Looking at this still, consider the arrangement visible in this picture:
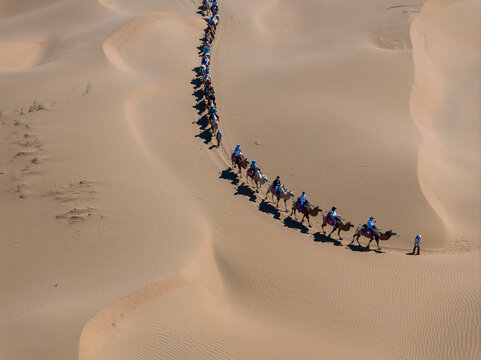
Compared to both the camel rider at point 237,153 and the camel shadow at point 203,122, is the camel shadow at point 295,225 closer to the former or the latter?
the camel rider at point 237,153

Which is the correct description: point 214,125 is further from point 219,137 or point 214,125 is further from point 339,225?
point 339,225

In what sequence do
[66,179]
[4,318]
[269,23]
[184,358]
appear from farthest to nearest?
[269,23] < [66,179] < [4,318] < [184,358]

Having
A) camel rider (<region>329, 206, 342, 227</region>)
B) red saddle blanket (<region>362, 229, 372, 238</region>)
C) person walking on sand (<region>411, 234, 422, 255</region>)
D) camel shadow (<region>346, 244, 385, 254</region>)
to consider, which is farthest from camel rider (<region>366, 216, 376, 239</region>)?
person walking on sand (<region>411, 234, 422, 255</region>)

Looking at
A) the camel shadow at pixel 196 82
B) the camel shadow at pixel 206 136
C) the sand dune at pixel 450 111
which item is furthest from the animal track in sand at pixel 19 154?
the sand dune at pixel 450 111

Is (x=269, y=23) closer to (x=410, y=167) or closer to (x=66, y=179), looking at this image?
(x=410, y=167)

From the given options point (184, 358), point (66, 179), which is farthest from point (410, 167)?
point (66, 179)

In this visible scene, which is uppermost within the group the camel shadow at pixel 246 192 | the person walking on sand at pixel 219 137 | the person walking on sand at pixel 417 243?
the person walking on sand at pixel 219 137

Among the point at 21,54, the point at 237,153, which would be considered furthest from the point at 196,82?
the point at 21,54
